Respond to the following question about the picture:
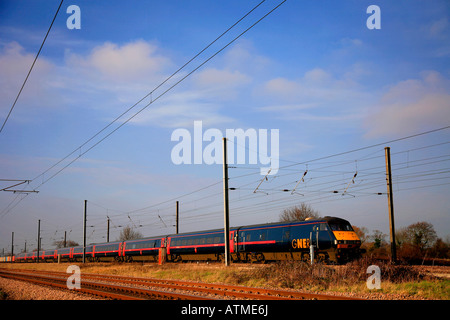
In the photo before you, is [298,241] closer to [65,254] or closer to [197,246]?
[197,246]

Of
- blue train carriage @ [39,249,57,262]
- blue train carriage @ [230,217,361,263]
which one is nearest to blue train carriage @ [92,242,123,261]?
blue train carriage @ [39,249,57,262]

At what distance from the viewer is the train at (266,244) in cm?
2889

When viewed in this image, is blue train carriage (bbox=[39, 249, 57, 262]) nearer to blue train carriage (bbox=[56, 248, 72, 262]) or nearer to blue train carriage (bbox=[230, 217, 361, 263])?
blue train carriage (bbox=[56, 248, 72, 262])

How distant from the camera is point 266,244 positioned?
33.5m

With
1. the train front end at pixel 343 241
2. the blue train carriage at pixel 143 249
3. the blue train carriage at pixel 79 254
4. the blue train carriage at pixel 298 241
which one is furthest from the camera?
the blue train carriage at pixel 79 254

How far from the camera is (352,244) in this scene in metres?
29.3

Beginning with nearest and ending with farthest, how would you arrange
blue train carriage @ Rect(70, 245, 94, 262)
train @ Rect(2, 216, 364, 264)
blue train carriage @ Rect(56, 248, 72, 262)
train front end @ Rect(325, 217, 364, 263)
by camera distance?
train front end @ Rect(325, 217, 364, 263) → train @ Rect(2, 216, 364, 264) → blue train carriage @ Rect(70, 245, 94, 262) → blue train carriage @ Rect(56, 248, 72, 262)

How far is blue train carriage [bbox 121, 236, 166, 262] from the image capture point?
157 ft

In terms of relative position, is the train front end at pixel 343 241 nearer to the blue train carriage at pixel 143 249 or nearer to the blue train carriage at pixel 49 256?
the blue train carriage at pixel 143 249

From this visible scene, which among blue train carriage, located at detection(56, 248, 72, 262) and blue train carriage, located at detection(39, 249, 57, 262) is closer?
blue train carriage, located at detection(56, 248, 72, 262)

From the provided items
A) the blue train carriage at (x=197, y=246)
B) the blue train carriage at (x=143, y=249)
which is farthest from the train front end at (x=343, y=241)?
the blue train carriage at (x=143, y=249)

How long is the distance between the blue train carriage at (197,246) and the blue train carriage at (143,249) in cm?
166
